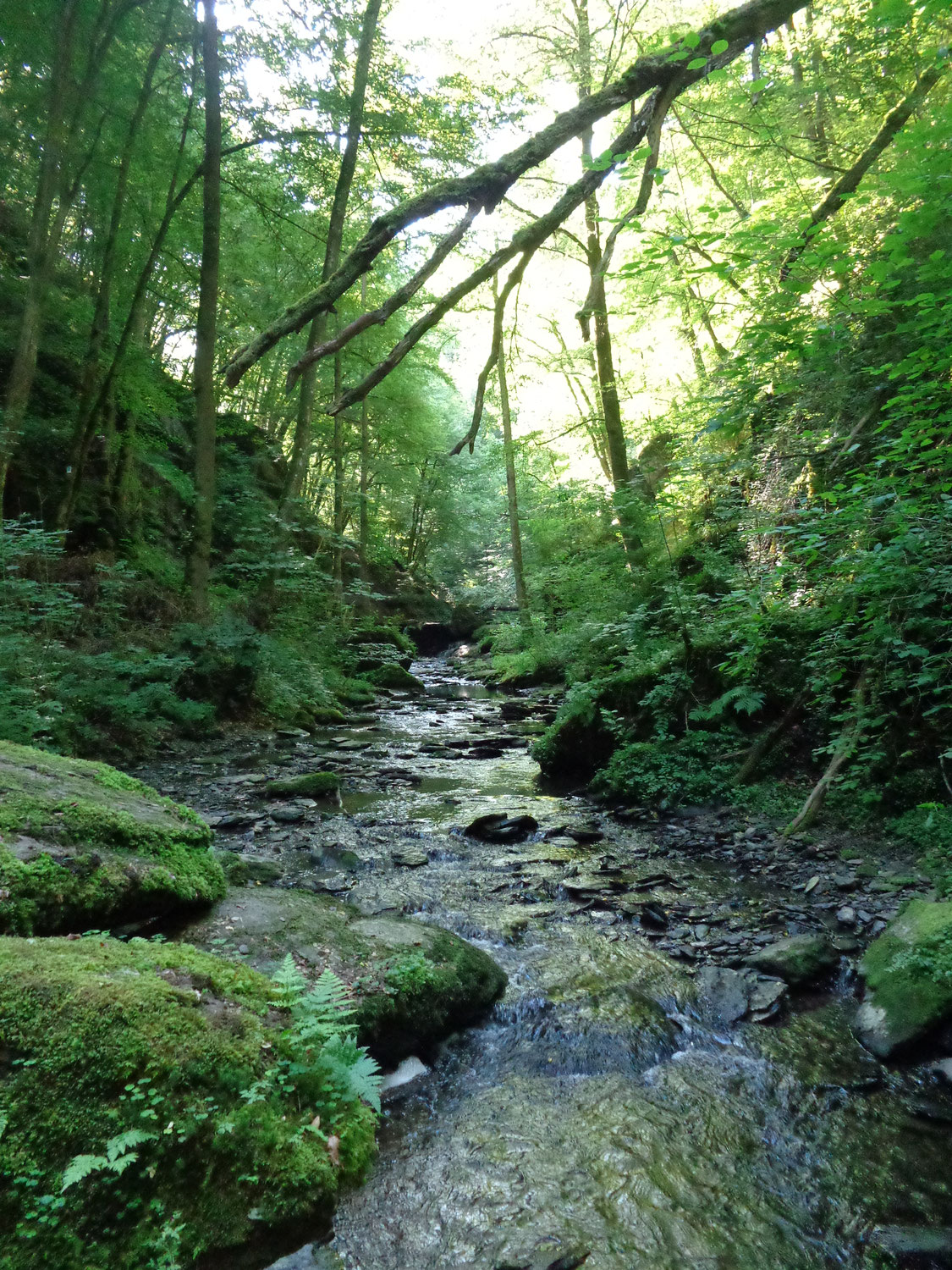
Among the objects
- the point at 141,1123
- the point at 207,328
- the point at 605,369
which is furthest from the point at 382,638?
the point at 141,1123

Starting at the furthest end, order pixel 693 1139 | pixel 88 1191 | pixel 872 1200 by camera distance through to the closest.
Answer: pixel 693 1139
pixel 872 1200
pixel 88 1191

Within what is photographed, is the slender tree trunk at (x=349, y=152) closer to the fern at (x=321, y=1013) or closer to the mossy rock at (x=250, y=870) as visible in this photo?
the mossy rock at (x=250, y=870)

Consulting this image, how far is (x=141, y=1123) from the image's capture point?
206cm

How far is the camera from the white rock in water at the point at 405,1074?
323 cm

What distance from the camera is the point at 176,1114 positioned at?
2.12 m

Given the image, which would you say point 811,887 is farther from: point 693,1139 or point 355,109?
point 355,109

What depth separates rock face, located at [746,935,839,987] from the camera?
13.9 ft

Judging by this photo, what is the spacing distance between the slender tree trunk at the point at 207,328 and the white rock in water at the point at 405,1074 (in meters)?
9.74

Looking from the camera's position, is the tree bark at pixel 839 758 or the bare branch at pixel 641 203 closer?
the bare branch at pixel 641 203

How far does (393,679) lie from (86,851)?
1574 centimetres

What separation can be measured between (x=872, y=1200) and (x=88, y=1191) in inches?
115

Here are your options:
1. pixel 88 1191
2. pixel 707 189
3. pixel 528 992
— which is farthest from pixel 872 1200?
pixel 707 189

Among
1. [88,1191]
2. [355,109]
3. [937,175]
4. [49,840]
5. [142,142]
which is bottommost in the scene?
[88,1191]

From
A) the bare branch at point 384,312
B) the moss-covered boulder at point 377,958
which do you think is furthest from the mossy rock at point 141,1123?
the bare branch at point 384,312
